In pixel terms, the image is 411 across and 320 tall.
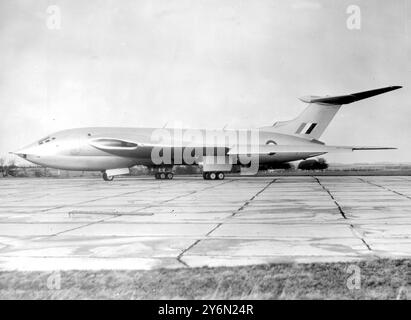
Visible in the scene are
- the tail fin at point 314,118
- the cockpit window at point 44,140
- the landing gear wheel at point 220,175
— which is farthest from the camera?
the tail fin at point 314,118

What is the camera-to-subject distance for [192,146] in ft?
106

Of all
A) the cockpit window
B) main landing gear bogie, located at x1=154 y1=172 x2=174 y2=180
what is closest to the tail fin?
main landing gear bogie, located at x1=154 y1=172 x2=174 y2=180

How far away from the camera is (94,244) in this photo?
7.69m

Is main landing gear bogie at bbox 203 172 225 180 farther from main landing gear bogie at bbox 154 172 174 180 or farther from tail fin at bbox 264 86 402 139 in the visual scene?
tail fin at bbox 264 86 402 139

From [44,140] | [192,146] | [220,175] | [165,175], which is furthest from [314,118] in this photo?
[44,140]

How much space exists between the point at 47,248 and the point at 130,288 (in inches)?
110

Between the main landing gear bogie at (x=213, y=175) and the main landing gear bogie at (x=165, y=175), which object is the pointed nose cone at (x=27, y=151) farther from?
the main landing gear bogie at (x=213, y=175)

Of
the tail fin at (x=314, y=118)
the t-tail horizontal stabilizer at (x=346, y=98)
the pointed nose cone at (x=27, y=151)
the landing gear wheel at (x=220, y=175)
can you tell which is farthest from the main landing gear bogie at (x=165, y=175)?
the t-tail horizontal stabilizer at (x=346, y=98)

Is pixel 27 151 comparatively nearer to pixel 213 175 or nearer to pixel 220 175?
pixel 213 175

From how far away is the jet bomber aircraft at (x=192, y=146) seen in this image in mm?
30203

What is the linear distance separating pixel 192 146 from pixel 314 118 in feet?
32.2
